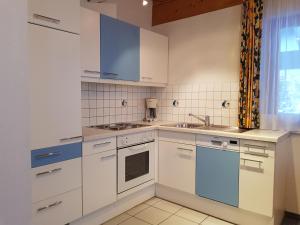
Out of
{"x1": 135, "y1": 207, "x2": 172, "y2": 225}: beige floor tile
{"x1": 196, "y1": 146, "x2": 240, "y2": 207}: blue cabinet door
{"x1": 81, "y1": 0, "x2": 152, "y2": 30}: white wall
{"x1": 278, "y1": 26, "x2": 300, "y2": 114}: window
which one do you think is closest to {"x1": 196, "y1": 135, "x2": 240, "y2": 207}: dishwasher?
{"x1": 196, "y1": 146, "x2": 240, "y2": 207}: blue cabinet door

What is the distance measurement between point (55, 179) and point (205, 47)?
7.52 ft

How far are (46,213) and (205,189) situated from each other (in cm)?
153

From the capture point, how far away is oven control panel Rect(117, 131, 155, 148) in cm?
241

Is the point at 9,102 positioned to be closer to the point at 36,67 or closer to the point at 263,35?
the point at 36,67

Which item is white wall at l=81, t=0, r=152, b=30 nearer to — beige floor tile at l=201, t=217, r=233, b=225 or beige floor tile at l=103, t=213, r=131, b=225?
beige floor tile at l=103, t=213, r=131, b=225

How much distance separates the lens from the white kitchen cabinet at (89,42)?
2.25m

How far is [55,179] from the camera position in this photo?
184 cm

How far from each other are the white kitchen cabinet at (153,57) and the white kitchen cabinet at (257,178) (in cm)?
144

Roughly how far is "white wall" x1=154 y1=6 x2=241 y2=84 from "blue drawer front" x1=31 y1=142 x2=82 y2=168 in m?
1.81

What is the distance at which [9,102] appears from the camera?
2.31 ft

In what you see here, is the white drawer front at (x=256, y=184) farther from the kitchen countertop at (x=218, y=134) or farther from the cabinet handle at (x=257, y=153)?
the kitchen countertop at (x=218, y=134)

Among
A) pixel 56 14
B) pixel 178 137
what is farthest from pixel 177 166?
pixel 56 14

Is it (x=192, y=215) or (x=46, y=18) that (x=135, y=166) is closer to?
(x=192, y=215)

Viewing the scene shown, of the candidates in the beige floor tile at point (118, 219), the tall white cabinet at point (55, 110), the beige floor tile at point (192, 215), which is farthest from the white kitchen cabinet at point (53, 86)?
the beige floor tile at point (192, 215)
